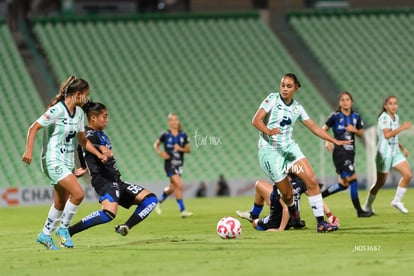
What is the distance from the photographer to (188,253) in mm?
10945

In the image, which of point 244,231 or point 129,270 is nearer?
point 129,270

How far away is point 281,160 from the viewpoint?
13555 mm

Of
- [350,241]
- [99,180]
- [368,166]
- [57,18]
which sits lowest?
[368,166]

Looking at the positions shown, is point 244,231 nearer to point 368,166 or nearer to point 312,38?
point 368,166

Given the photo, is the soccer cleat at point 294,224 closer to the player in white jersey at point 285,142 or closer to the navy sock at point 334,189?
the player in white jersey at point 285,142

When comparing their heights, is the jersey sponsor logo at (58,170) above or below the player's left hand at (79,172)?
above

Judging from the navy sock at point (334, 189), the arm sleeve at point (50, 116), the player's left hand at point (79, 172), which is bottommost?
the navy sock at point (334, 189)

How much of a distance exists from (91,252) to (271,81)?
2289 centimetres

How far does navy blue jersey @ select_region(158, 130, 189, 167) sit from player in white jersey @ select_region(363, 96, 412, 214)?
5.25 m

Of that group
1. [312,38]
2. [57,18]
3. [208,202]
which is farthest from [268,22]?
[208,202]

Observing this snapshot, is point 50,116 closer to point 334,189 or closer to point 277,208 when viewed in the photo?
point 277,208

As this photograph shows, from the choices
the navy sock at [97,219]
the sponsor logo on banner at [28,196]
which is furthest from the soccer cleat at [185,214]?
the sponsor logo on banner at [28,196]

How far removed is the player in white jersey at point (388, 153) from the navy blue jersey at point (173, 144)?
525 centimetres

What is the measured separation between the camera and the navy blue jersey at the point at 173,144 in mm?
21266
